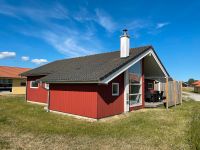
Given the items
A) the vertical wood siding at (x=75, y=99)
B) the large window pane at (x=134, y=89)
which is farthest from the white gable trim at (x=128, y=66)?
the large window pane at (x=134, y=89)

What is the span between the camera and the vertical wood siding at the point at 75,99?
11328 millimetres

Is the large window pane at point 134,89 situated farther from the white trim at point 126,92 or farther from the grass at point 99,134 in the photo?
the grass at point 99,134

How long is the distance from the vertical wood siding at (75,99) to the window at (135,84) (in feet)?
13.2

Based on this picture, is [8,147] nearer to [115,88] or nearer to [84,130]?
Answer: [84,130]

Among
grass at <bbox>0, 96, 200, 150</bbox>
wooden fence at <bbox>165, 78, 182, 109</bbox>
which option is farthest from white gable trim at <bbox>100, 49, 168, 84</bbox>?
grass at <bbox>0, 96, 200, 150</bbox>

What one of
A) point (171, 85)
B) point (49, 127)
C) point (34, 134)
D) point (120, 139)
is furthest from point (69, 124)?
point (171, 85)

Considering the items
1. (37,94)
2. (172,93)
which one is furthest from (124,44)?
(37,94)

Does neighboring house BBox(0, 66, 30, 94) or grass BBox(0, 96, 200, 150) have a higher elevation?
neighboring house BBox(0, 66, 30, 94)

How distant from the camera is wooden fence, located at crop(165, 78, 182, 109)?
642 inches

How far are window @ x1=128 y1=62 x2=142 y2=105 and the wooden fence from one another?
95.4 inches

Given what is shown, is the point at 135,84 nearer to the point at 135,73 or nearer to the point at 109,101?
the point at 135,73

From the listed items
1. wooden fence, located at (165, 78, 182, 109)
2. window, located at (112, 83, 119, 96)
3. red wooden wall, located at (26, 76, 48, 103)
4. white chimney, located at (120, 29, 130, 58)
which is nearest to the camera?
window, located at (112, 83, 119, 96)

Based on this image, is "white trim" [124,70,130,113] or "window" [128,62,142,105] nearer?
"white trim" [124,70,130,113]

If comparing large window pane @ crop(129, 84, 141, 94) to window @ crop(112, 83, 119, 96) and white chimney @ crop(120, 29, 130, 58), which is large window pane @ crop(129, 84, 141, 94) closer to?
window @ crop(112, 83, 119, 96)
